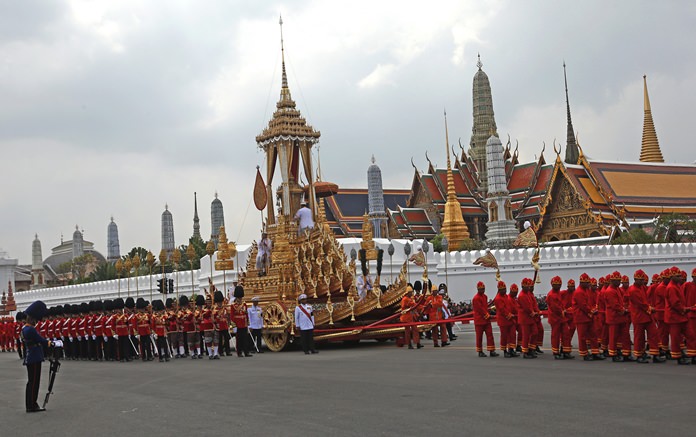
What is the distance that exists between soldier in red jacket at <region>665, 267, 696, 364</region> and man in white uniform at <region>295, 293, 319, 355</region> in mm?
7645

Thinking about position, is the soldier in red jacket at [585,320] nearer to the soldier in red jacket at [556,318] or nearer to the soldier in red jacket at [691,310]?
the soldier in red jacket at [556,318]

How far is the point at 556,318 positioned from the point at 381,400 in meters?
5.03

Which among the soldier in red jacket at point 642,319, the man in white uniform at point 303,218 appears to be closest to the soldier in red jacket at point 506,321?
the soldier in red jacket at point 642,319

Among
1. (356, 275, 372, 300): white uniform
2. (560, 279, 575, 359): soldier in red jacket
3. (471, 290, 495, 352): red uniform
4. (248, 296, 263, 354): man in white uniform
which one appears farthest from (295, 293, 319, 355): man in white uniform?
(560, 279, 575, 359): soldier in red jacket

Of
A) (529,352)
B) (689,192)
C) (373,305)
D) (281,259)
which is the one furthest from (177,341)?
(689,192)

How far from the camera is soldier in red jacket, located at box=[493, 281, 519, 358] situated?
14289mm

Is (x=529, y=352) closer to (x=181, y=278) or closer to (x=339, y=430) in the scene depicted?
(x=339, y=430)

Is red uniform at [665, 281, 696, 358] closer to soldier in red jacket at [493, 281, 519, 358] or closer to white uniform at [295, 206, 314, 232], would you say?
soldier in red jacket at [493, 281, 519, 358]

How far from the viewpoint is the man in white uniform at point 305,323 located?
1758cm

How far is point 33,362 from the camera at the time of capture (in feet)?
33.8

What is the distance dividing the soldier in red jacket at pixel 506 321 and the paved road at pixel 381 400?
602 millimetres

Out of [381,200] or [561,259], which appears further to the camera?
[381,200]

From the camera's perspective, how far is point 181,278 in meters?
35.4

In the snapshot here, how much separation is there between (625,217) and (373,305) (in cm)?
3300
